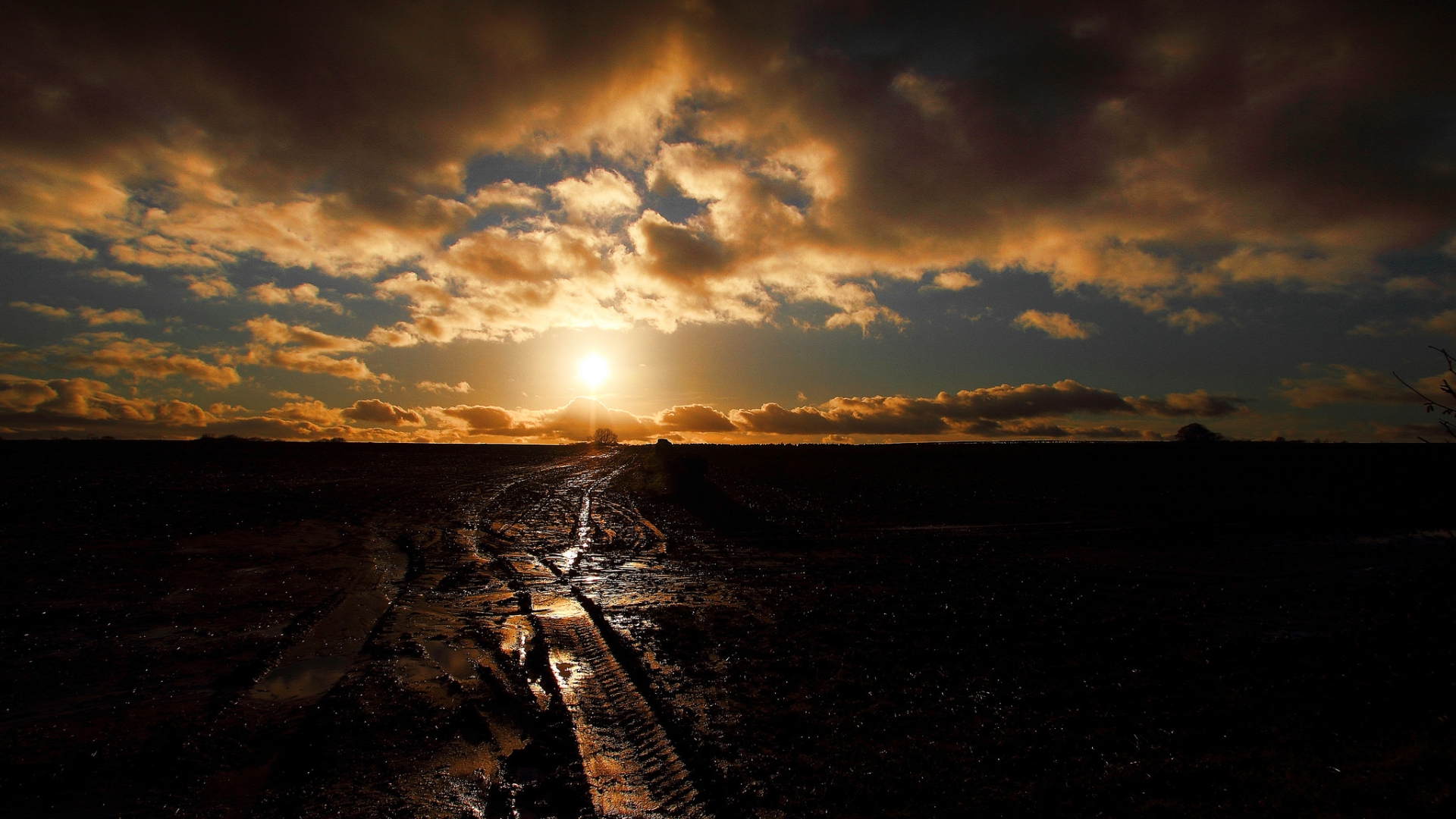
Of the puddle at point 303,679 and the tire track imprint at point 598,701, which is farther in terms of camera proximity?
the puddle at point 303,679

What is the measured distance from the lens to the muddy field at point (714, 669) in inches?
181

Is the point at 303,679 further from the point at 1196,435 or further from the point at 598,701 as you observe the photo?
the point at 1196,435

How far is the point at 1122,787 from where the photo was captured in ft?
14.9

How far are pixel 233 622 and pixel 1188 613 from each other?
14.7m

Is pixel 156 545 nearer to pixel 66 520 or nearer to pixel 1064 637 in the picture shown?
pixel 66 520

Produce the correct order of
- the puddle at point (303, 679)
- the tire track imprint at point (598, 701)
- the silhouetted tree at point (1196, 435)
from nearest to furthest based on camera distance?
the tire track imprint at point (598, 701) < the puddle at point (303, 679) < the silhouetted tree at point (1196, 435)

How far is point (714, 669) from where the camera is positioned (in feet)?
23.6

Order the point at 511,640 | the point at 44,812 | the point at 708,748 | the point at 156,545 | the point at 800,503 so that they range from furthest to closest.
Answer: the point at 800,503 < the point at 156,545 < the point at 511,640 < the point at 708,748 < the point at 44,812

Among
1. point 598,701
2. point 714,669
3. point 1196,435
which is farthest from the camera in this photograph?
point 1196,435

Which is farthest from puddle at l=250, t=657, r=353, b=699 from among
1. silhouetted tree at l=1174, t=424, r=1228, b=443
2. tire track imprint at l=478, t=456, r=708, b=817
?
silhouetted tree at l=1174, t=424, r=1228, b=443

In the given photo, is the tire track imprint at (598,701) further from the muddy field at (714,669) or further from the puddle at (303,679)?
the puddle at (303,679)

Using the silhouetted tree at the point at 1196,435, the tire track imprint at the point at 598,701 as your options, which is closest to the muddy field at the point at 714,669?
the tire track imprint at the point at 598,701

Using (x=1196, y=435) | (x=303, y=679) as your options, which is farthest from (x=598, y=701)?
(x=1196, y=435)

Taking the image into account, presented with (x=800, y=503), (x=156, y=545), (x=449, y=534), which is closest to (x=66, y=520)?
(x=156, y=545)
